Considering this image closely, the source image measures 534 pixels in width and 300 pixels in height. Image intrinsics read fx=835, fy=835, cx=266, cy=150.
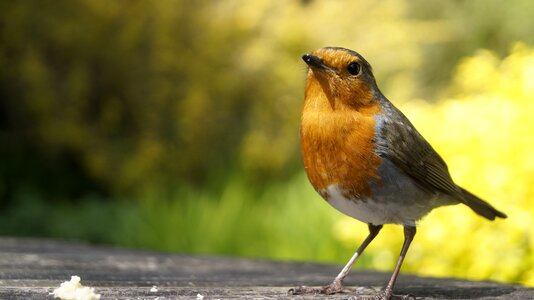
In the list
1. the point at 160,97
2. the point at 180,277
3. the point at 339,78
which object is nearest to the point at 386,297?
the point at 339,78

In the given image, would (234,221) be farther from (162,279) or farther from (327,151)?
(327,151)

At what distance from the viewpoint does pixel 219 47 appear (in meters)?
9.27

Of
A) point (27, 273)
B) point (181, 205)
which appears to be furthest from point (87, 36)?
point (27, 273)

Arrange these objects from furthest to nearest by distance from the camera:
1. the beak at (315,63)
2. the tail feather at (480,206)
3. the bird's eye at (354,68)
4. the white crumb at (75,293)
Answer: the tail feather at (480,206)
the bird's eye at (354,68)
the beak at (315,63)
the white crumb at (75,293)

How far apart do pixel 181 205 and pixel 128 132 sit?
82.5 inches

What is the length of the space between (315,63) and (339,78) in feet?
0.32

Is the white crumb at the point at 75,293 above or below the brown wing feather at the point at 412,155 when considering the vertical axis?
below

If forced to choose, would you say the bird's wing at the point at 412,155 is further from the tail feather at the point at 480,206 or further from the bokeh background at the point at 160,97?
the bokeh background at the point at 160,97

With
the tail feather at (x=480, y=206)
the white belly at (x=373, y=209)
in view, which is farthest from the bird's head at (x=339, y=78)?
the tail feather at (x=480, y=206)

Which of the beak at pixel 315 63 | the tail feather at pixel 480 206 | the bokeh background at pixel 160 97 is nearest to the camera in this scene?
the beak at pixel 315 63

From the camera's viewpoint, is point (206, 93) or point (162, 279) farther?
point (206, 93)

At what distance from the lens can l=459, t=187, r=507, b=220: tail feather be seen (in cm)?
323

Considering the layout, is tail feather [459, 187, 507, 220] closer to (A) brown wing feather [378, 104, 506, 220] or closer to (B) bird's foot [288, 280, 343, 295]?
(A) brown wing feather [378, 104, 506, 220]

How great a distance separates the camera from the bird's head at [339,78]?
8.75 ft
